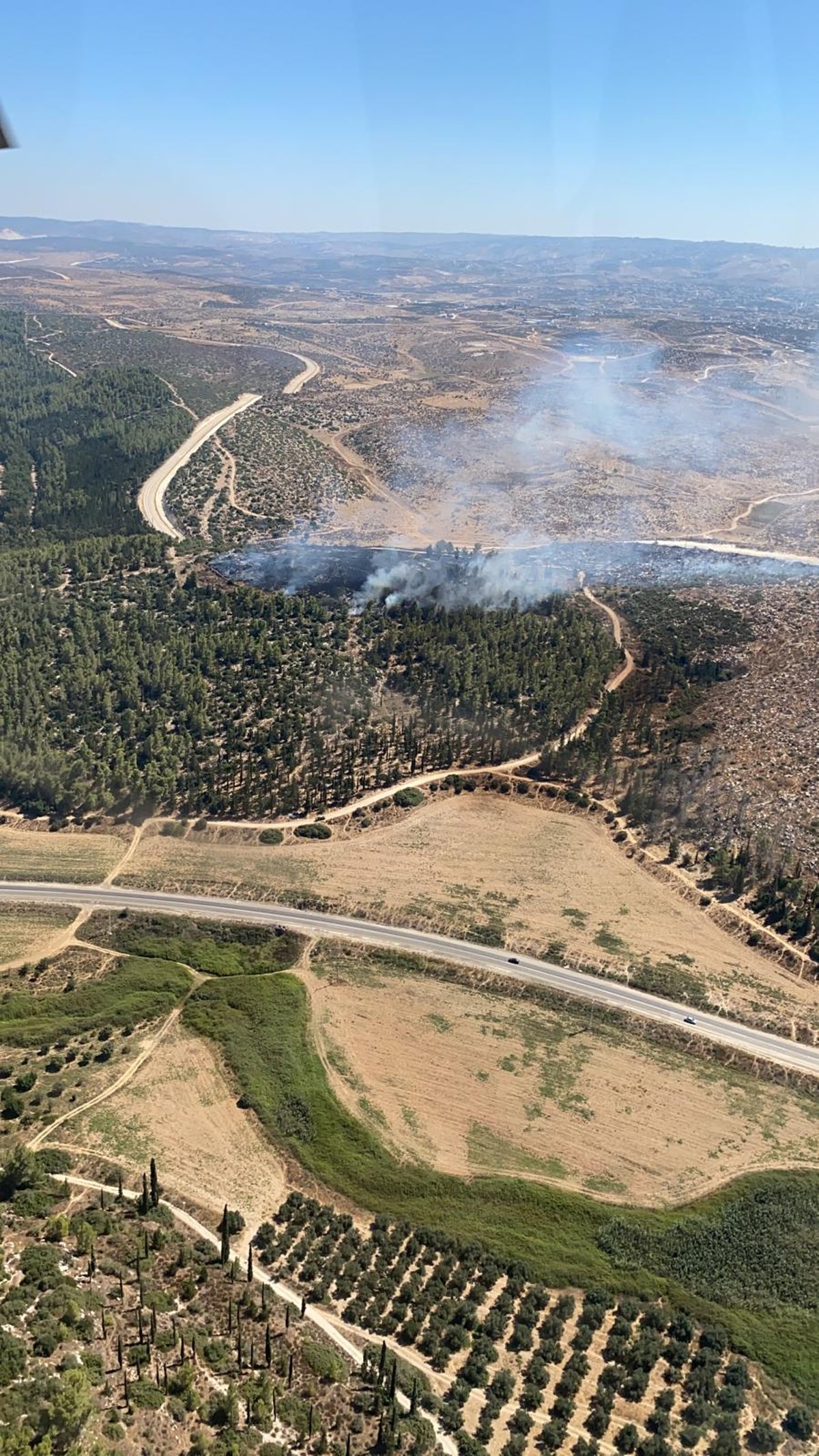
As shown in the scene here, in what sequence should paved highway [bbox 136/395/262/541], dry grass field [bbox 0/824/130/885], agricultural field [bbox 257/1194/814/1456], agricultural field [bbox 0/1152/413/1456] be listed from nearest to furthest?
agricultural field [bbox 0/1152/413/1456] < agricultural field [bbox 257/1194/814/1456] < dry grass field [bbox 0/824/130/885] < paved highway [bbox 136/395/262/541]

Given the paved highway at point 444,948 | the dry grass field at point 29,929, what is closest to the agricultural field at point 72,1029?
the dry grass field at point 29,929

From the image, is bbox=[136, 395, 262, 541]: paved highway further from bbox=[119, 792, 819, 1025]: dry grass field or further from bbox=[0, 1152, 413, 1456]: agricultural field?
bbox=[0, 1152, 413, 1456]: agricultural field

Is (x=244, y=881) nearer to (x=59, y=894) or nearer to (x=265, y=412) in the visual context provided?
(x=59, y=894)

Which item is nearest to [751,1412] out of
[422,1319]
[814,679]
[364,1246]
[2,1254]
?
[422,1319]

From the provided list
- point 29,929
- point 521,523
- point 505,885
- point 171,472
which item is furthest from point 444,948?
point 171,472

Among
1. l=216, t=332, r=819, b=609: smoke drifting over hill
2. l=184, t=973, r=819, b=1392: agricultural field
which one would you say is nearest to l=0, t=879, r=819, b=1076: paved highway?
l=184, t=973, r=819, b=1392: agricultural field

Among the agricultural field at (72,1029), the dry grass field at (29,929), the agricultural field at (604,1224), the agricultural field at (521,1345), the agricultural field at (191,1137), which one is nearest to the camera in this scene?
the agricultural field at (521,1345)

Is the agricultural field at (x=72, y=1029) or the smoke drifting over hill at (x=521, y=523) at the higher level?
the smoke drifting over hill at (x=521, y=523)

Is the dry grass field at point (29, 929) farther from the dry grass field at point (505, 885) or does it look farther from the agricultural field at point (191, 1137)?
the agricultural field at point (191, 1137)
